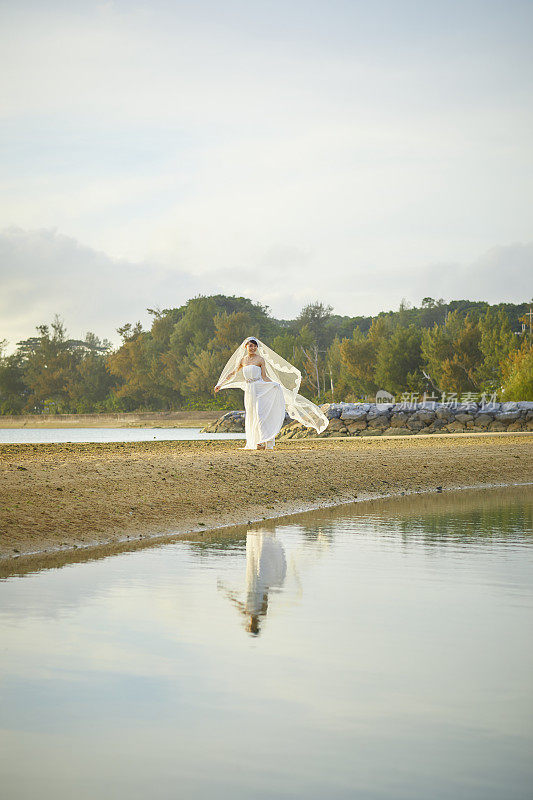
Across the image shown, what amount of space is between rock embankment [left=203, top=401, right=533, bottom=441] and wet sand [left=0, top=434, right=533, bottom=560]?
1374 centimetres

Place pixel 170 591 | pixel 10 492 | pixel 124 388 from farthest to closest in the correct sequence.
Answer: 1. pixel 124 388
2. pixel 10 492
3. pixel 170 591

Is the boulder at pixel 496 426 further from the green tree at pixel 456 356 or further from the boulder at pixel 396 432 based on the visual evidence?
the green tree at pixel 456 356

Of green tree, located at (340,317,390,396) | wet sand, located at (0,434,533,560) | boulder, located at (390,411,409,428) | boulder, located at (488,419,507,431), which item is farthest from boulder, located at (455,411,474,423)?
green tree, located at (340,317,390,396)

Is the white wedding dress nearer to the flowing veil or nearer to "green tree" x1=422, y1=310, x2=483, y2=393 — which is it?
the flowing veil

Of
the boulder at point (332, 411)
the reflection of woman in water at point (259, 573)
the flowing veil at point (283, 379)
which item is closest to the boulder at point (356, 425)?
the boulder at point (332, 411)

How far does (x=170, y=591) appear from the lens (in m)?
7.40

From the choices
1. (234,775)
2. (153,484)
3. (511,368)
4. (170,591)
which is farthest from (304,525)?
(511,368)

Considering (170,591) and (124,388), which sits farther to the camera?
(124,388)

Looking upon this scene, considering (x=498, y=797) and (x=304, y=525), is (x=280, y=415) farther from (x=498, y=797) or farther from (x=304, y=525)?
(x=498, y=797)

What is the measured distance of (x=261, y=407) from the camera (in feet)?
71.5

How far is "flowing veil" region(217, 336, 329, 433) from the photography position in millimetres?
22719

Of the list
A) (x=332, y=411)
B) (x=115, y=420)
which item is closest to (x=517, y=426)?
(x=332, y=411)

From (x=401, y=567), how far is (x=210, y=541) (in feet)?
8.54

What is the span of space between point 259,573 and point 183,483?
5880 mm
